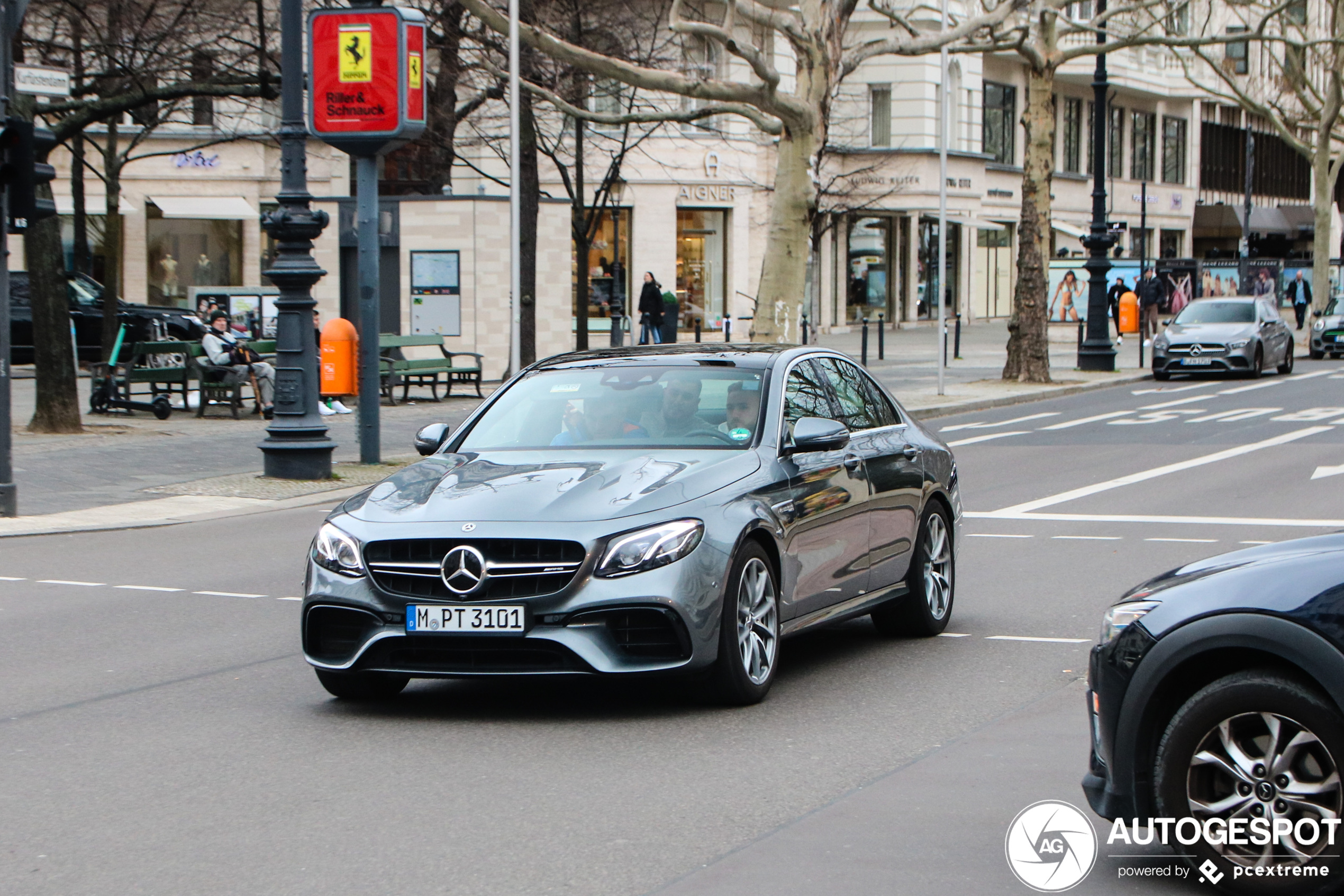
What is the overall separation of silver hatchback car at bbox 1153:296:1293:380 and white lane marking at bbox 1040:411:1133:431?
8272mm

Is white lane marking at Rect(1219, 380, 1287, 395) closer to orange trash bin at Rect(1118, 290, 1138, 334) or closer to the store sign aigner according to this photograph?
orange trash bin at Rect(1118, 290, 1138, 334)

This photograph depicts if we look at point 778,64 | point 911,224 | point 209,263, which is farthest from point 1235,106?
point 209,263

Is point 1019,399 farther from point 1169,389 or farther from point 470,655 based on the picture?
point 470,655

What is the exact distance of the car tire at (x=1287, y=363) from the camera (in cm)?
3631

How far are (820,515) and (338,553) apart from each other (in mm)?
2162

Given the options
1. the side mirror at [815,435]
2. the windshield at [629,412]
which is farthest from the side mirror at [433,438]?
the side mirror at [815,435]

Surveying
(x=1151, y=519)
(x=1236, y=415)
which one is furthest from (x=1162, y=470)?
(x=1236, y=415)

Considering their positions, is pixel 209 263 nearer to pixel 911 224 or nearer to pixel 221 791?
pixel 911 224

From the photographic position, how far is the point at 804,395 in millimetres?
8398

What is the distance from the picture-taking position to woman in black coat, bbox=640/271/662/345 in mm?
40500

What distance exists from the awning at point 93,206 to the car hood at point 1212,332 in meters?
27.6

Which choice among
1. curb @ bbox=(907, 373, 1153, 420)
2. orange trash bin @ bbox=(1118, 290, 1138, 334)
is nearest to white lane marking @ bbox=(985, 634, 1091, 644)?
curb @ bbox=(907, 373, 1153, 420)

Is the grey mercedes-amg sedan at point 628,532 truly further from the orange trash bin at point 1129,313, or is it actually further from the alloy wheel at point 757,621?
the orange trash bin at point 1129,313

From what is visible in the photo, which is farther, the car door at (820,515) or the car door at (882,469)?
the car door at (882,469)
